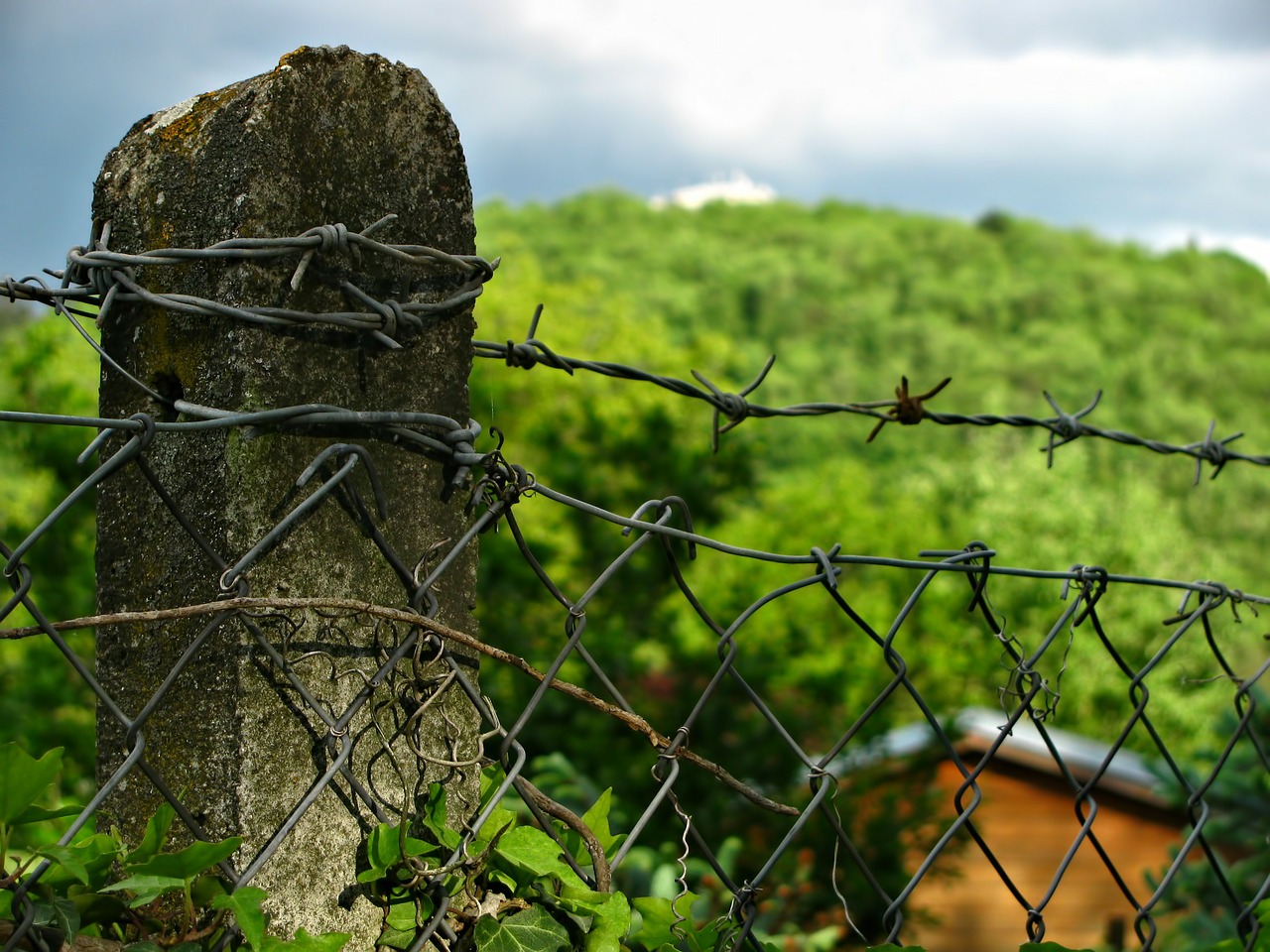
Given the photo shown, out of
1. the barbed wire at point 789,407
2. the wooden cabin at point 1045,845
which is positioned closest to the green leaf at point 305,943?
the barbed wire at point 789,407

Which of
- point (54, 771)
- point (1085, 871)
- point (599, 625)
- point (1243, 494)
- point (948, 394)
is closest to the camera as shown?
point (54, 771)

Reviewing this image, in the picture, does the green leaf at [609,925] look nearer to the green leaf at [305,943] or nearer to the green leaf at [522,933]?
the green leaf at [522,933]

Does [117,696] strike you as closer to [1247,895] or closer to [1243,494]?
[1247,895]

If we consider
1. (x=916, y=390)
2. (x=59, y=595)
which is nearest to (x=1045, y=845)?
(x=59, y=595)

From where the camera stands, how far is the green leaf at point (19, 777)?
0.80 meters

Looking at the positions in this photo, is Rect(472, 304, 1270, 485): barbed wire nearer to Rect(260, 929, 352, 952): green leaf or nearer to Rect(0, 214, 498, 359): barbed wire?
Rect(0, 214, 498, 359): barbed wire

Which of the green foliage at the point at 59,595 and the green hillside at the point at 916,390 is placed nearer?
the green foliage at the point at 59,595

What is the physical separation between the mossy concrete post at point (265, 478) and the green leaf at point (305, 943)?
36mm

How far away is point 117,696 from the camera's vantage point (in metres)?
0.94

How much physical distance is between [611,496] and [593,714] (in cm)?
144

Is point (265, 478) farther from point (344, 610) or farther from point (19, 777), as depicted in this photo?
point (19, 777)

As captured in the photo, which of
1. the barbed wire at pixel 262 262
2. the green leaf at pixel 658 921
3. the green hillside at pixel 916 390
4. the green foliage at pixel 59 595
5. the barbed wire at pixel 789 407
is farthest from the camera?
the green hillside at pixel 916 390

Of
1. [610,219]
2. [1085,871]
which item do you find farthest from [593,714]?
[610,219]

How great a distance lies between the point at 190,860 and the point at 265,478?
30 cm
